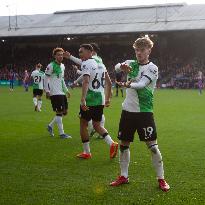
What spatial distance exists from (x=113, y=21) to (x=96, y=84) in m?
40.8

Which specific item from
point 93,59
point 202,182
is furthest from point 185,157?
point 93,59

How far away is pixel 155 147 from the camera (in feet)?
23.0

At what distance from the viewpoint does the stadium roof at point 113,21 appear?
43.1 m

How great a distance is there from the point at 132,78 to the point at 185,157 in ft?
9.55

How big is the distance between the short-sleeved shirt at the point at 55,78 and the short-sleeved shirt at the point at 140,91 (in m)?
5.03

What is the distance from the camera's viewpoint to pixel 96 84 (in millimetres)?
9320

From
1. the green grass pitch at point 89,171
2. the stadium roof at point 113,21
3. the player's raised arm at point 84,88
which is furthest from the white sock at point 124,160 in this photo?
the stadium roof at point 113,21

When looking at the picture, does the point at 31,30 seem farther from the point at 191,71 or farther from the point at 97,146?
the point at 97,146

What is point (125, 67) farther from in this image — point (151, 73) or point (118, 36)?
point (118, 36)

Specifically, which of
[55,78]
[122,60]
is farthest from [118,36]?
[55,78]

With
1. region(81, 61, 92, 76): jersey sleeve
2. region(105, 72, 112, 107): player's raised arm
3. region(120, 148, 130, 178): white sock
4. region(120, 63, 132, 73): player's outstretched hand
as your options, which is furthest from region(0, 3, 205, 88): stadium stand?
region(120, 63, 132, 73): player's outstretched hand

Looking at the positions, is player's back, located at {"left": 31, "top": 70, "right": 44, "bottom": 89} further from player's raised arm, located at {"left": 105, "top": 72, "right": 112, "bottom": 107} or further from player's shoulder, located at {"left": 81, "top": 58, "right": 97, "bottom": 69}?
player's shoulder, located at {"left": 81, "top": 58, "right": 97, "bottom": 69}

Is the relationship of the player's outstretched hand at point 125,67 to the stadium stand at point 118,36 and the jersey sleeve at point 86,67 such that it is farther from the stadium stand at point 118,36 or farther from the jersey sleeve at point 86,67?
the stadium stand at point 118,36

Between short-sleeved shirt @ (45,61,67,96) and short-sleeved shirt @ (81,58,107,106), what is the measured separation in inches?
106
